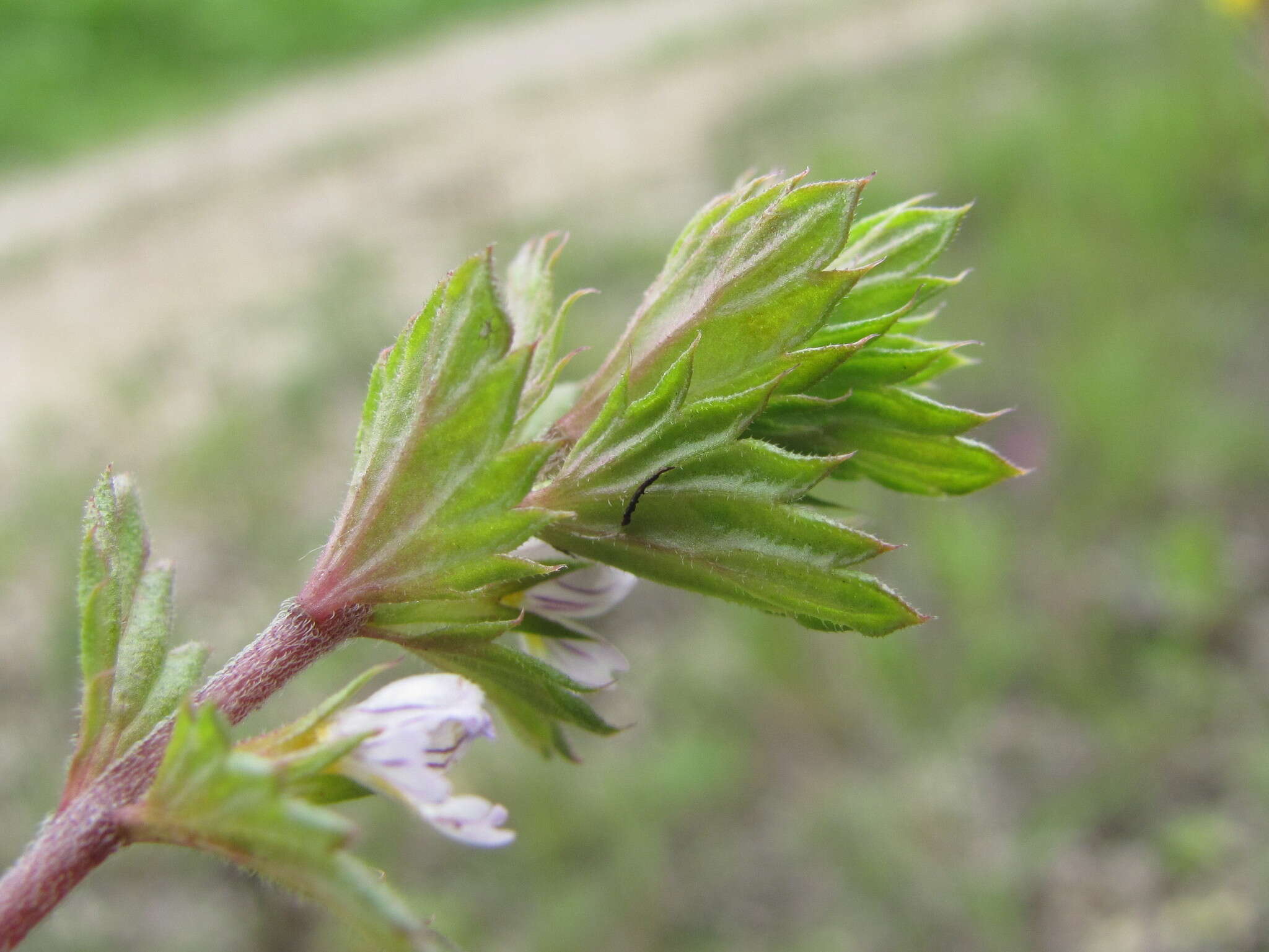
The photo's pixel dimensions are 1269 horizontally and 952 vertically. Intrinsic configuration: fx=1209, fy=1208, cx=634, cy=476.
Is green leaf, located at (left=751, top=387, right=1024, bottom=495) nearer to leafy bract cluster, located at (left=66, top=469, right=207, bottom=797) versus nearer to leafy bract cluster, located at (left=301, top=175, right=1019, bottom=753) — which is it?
leafy bract cluster, located at (left=301, top=175, right=1019, bottom=753)

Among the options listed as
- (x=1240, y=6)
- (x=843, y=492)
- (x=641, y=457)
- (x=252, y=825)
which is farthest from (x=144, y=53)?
(x=252, y=825)

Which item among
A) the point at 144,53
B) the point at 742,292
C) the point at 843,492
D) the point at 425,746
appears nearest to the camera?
the point at 425,746

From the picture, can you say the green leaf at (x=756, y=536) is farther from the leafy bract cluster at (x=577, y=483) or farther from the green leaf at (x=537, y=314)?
the green leaf at (x=537, y=314)

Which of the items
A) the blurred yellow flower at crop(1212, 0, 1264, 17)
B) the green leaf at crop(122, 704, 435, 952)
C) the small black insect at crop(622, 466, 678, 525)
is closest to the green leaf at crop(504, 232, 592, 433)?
the small black insect at crop(622, 466, 678, 525)

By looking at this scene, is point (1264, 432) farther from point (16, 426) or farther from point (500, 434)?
point (16, 426)

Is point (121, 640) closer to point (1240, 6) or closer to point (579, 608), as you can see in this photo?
point (579, 608)

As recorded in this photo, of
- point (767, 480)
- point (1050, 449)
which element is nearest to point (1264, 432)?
point (1050, 449)

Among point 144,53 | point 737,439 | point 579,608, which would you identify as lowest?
point 579,608
